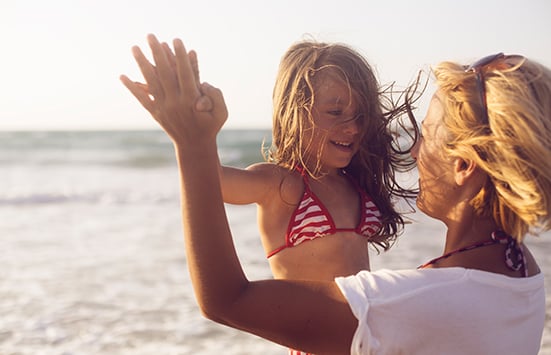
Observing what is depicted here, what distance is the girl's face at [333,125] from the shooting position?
301 centimetres

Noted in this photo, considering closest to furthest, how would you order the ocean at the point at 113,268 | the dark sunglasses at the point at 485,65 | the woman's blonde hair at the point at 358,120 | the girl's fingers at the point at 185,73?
the girl's fingers at the point at 185,73, the dark sunglasses at the point at 485,65, the woman's blonde hair at the point at 358,120, the ocean at the point at 113,268

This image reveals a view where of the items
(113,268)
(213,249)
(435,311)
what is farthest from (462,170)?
(113,268)

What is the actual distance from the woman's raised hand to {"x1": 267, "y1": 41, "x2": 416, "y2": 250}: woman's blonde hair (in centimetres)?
172

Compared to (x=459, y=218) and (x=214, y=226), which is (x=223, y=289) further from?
(x=459, y=218)

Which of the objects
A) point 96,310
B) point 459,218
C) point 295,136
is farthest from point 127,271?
point 459,218

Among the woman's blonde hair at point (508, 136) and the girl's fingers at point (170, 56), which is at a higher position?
the girl's fingers at point (170, 56)

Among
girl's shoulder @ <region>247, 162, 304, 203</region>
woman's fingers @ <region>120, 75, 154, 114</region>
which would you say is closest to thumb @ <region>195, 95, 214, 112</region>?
woman's fingers @ <region>120, 75, 154, 114</region>

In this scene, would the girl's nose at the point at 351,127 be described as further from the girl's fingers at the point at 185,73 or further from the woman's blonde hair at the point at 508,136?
the girl's fingers at the point at 185,73

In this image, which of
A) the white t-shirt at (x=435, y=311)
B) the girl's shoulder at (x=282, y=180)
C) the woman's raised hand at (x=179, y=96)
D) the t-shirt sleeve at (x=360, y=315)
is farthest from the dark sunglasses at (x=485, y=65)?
the girl's shoulder at (x=282, y=180)

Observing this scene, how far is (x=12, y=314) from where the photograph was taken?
5.49 metres

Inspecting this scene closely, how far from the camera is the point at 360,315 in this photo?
1471mm

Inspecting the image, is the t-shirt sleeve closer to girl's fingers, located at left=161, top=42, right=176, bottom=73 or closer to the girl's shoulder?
girl's fingers, located at left=161, top=42, right=176, bottom=73

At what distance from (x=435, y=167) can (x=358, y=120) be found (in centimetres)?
124

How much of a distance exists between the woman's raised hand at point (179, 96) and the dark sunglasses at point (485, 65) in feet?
2.20
